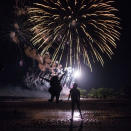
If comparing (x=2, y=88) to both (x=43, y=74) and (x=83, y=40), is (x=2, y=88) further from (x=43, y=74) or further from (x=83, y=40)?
(x=83, y=40)

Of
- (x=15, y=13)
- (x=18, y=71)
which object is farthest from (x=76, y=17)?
(x=18, y=71)

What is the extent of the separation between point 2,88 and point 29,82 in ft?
24.0

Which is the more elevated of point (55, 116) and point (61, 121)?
point (55, 116)

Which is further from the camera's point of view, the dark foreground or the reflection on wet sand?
the reflection on wet sand

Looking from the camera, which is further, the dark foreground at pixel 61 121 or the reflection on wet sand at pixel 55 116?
the reflection on wet sand at pixel 55 116

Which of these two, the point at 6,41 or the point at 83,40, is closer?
Result: the point at 83,40

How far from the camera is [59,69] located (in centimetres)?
4922

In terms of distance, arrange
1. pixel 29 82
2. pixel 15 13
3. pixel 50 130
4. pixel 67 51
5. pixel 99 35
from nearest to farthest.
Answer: pixel 50 130, pixel 99 35, pixel 67 51, pixel 15 13, pixel 29 82

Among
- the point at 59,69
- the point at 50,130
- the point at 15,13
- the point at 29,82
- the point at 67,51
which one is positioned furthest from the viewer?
the point at 29,82

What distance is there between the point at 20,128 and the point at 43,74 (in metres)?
40.2

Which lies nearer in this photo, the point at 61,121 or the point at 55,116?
the point at 61,121

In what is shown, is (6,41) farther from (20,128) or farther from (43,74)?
(20,128)

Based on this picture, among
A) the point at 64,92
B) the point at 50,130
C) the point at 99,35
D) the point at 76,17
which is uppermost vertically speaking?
the point at 76,17

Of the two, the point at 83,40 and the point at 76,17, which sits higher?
the point at 76,17
